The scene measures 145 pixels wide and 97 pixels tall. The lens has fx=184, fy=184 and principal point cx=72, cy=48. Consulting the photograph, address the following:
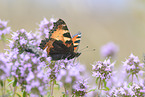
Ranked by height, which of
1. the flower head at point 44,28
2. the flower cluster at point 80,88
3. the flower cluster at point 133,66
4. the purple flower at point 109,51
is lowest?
the flower cluster at point 80,88

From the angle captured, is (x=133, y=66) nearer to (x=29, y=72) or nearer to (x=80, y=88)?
(x=80, y=88)

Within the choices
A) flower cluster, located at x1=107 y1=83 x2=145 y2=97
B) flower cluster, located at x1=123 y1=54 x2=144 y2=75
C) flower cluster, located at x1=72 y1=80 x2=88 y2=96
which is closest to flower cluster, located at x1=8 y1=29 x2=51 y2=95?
flower cluster, located at x1=72 y1=80 x2=88 y2=96

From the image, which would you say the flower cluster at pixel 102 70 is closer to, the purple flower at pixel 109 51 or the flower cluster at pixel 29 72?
the flower cluster at pixel 29 72

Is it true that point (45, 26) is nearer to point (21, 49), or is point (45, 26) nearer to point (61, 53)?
point (61, 53)

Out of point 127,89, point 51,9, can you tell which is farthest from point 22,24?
point 127,89

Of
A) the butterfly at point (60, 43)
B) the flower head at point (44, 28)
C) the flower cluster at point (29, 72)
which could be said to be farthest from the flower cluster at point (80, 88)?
the flower head at point (44, 28)

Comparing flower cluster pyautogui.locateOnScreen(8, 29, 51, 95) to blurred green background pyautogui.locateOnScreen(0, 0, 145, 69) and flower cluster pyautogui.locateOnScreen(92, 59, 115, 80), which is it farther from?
blurred green background pyautogui.locateOnScreen(0, 0, 145, 69)

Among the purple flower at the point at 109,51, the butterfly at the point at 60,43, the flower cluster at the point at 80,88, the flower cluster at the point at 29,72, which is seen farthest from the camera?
the purple flower at the point at 109,51

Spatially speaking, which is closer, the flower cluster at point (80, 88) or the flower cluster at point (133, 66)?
the flower cluster at point (80, 88)
